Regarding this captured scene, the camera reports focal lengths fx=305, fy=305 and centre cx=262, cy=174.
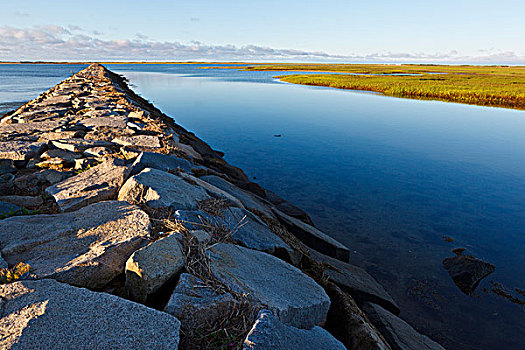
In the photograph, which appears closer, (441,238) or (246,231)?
(246,231)

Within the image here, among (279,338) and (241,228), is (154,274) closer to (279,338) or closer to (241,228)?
(279,338)

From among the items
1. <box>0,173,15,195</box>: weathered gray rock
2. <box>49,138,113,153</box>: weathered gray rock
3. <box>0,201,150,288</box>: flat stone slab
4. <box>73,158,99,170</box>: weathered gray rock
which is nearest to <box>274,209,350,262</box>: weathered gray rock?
<box>0,201,150,288</box>: flat stone slab

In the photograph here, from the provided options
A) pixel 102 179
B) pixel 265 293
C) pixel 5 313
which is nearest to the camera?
pixel 5 313

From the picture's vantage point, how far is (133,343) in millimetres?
1880

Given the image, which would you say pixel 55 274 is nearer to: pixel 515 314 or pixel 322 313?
A: pixel 322 313

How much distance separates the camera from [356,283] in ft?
15.6

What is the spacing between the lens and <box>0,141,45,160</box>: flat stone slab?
552cm

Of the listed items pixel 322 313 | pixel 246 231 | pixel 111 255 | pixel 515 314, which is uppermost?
pixel 111 255

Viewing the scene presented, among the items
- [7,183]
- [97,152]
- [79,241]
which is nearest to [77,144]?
[97,152]

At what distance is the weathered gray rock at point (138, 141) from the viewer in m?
6.21

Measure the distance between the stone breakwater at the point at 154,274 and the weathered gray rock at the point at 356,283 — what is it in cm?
3

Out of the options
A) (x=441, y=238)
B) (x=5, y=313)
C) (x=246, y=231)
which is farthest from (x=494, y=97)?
(x=5, y=313)

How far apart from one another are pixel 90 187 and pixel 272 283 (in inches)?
108

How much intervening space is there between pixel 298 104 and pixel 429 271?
81.0 feet
